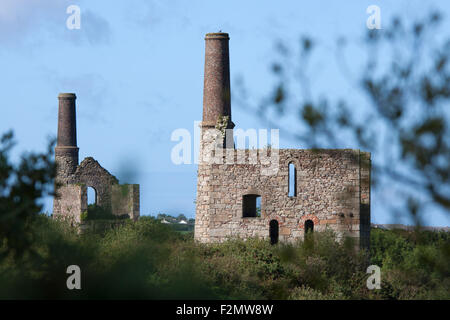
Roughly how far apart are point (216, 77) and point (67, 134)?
13.2 meters

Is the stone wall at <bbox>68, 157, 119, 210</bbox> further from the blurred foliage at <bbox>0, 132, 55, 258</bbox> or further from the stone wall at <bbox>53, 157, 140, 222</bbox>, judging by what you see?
the blurred foliage at <bbox>0, 132, 55, 258</bbox>

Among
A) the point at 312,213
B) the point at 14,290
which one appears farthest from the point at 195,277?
the point at 312,213

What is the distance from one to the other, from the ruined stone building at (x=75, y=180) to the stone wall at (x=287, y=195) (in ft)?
23.9

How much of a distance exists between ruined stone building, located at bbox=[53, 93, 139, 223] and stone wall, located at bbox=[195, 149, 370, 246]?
728 centimetres

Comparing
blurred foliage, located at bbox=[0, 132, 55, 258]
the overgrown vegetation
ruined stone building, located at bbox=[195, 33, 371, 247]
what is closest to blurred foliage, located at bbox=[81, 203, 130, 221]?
the overgrown vegetation

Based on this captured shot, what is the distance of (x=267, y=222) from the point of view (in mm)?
26172

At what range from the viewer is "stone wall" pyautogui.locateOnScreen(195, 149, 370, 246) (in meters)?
25.8

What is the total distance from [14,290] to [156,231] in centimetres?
345

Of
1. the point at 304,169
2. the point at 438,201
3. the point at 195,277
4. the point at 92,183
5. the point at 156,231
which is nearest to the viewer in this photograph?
the point at 438,201

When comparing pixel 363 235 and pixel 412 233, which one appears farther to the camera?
pixel 363 235

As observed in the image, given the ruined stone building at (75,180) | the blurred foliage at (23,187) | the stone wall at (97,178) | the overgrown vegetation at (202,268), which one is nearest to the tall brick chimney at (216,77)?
the ruined stone building at (75,180)

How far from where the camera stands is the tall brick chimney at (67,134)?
142 feet

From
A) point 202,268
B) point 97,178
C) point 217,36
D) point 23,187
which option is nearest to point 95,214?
point 97,178
